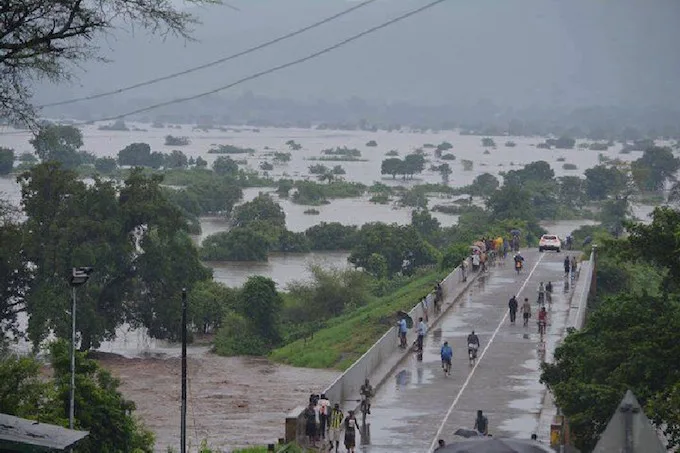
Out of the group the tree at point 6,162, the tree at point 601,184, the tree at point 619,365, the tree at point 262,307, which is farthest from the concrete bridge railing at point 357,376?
the tree at point 6,162

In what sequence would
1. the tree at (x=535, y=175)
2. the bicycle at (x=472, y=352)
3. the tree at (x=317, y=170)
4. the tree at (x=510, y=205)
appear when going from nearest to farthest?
the bicycle at (x=472, y=352) < the tree at (x=510, y=205) < the tree at (x=535, y=175) < the tree at (x=317, y=170)

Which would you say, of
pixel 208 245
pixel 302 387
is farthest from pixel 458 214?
pixel 302 387

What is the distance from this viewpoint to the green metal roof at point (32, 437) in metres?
13.5

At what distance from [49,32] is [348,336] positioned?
32.5m

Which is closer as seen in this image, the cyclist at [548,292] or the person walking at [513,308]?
the person walking at [513,308]

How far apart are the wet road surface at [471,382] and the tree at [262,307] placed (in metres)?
7.04

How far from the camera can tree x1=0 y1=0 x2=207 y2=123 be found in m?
13.5

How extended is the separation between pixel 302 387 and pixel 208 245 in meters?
32.2

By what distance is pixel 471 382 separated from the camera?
31.7m

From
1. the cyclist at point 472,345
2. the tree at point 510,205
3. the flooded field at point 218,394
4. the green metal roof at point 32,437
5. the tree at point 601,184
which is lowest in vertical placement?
the flooded field at point 218,394

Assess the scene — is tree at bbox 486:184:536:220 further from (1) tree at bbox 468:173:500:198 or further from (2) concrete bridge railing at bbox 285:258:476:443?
(1) tree at bbox 468:173:500:198

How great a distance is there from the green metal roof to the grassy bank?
27.1 metres

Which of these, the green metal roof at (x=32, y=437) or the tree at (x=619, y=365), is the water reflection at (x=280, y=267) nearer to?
the tree at (x=619, y=365)

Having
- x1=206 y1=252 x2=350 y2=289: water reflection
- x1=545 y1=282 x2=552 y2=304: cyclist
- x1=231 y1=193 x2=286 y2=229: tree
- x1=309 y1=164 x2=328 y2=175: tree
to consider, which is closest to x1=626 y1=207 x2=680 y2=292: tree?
Answer: x1=545 y1=282 x2=552 y2=304: cyclist
